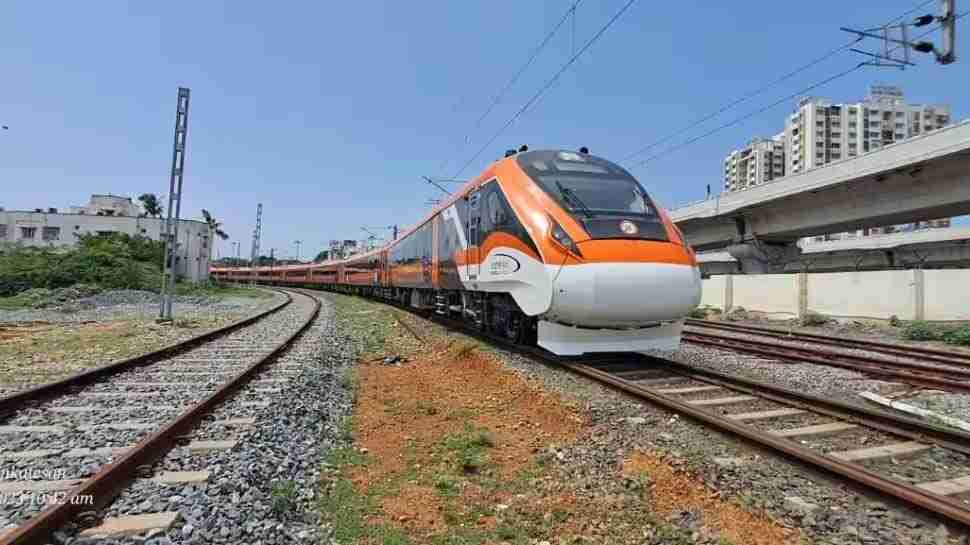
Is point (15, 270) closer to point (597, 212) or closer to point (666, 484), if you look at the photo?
point (597, 212)

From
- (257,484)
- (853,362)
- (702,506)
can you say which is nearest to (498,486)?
(702,506)

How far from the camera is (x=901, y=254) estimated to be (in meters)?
44.6

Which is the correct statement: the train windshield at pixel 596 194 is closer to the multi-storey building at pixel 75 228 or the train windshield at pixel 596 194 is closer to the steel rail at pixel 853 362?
the steel rail at pixel 853 362

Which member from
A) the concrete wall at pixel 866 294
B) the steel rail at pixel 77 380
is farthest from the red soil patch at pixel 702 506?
the concrete wall at pixel 866 294

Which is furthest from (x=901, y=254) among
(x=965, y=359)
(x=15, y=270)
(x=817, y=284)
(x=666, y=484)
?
(x=15, y=270)

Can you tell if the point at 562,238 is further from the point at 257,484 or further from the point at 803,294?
the point at 803,294

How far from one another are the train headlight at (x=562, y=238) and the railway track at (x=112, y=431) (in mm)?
3622

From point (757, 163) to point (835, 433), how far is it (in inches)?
2954

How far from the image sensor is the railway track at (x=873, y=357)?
730 cm

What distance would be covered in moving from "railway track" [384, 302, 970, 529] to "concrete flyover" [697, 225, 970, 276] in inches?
1354

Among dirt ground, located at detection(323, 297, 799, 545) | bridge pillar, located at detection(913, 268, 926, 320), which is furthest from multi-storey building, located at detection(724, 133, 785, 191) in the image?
dirt ground, located at detection(323, 297, 799, 545)

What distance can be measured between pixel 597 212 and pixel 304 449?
4605 millimetres

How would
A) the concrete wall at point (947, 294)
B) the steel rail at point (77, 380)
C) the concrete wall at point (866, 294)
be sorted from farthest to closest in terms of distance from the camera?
1. the concrete wall at point (866, 294)
2. the concrete wall at point (947, 294)
3. the steel rail at point (77, 380)

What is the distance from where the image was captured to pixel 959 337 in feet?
42.3
